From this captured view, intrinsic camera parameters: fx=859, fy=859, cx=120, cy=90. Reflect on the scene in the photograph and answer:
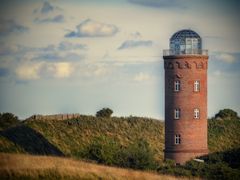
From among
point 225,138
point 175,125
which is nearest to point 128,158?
point 175,125

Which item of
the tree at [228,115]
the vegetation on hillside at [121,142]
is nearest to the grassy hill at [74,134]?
the vegetation on hillside at [121,142]

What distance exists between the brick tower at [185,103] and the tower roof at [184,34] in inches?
54.7

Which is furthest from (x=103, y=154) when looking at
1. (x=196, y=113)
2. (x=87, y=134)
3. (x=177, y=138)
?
(x=87, y=134)

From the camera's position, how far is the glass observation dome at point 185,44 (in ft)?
223

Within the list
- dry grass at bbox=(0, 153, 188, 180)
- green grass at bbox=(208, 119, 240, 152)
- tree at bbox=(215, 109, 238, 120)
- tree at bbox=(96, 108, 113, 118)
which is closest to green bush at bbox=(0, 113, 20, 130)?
tree at bbox=(96, 108, 113, 118)

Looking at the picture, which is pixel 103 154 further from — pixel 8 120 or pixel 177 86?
pixel 8 120

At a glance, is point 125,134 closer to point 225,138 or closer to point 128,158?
point 225,138

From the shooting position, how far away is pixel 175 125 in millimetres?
67188

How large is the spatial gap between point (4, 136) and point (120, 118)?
23200mm

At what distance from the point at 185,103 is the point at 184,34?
599cm

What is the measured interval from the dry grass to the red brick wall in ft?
61.3

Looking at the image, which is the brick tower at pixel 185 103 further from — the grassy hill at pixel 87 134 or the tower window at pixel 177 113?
the grassy hill at pixel 87 134

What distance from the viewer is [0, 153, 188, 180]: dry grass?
42062 mm

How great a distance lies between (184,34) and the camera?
226 feet
